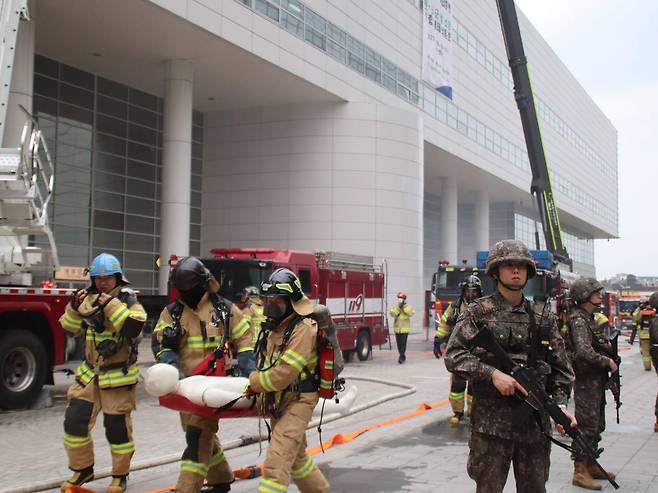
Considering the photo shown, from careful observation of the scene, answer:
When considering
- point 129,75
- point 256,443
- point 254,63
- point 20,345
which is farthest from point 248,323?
point 129,75

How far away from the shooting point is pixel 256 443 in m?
8.09

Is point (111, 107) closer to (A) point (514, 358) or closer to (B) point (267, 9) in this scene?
(B) point (267, 9)

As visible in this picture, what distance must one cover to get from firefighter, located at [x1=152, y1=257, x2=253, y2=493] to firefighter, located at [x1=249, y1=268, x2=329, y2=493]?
682 mm

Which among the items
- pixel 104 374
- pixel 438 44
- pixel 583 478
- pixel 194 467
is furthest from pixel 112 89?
pixel 583 478

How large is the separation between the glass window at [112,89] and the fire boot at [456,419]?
22.1 m

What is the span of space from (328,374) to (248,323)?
3.90 ft

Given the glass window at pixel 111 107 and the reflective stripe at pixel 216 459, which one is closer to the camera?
the reflective stripe at pixel 216 459

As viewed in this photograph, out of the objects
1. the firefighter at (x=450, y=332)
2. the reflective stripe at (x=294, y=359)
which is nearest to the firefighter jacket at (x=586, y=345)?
the firefighter at (x=450, y=332)

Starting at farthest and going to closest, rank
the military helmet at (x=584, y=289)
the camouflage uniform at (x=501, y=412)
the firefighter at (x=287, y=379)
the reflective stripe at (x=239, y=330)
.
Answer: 1. the military helmet at (x=584, y=289)
2. the reflective stripe at (x=239, y=330)
3. the firefighter at (x=287, y=379)
4. the camouflage uniform at (x=501, y=412)

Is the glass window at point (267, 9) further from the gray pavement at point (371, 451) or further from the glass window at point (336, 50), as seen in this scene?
the gray pavement at point (371, 451)

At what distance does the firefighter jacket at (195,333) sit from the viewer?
5391 mm

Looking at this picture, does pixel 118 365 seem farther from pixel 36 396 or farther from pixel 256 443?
pixel 36 396

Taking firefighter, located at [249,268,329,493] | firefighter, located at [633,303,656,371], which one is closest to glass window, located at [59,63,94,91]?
firefighter, located at [633,303,656,371]

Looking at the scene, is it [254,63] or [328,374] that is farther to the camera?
[254,63]
